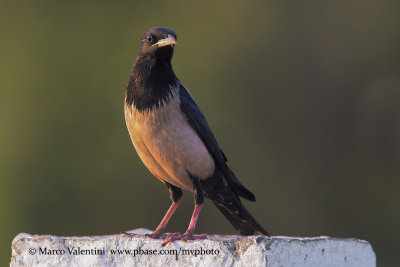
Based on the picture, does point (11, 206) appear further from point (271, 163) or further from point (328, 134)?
point (328, 134)

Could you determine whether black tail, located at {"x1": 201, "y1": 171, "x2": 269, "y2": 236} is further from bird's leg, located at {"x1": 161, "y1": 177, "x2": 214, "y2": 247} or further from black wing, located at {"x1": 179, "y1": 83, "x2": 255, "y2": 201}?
bird's leg, located at {"x1": 161, "y1": 177, "x2": 214, "y2": 247}

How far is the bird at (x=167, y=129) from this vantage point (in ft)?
19.9

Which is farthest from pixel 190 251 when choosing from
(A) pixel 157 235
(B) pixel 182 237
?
(A) pixel 157 235

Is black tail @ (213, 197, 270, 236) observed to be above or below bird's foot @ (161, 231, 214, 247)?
below

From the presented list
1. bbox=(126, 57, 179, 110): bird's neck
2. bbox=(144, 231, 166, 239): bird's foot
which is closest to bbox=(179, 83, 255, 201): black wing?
bbox=(126, 57, 179, 110): bird's neck

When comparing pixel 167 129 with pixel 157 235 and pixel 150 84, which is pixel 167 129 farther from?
pixel 157 235

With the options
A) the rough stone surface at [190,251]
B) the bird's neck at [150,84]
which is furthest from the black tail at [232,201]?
the rough stone surface at [190,251]

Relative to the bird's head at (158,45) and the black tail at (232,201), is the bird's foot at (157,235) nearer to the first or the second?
the black tail at (232,201)

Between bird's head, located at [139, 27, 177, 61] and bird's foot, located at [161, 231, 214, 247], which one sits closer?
bird's foot, located at [161, 231, 214, 247]

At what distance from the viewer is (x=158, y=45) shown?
20.4 feet

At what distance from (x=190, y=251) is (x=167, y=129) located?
129cm

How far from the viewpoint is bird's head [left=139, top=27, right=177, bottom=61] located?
6.21 meters

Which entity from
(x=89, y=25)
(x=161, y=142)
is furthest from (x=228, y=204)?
(x=89, y=25)

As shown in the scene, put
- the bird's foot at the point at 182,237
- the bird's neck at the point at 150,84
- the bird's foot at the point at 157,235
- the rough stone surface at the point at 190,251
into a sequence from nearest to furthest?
the rough stone surface at the point at 190,251 < the bird's foot at the point at 182,237 < the bird's foot at the point at 157,235 < the bird's neck at the point at 150,84
